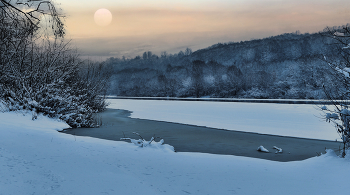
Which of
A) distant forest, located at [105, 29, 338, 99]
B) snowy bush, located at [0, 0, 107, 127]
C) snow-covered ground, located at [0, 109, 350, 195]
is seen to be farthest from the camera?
distant forest, located at [105, 29, 338, 99]

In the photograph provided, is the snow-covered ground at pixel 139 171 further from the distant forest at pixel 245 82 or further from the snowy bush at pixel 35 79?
the distant forest at pixel 245 82

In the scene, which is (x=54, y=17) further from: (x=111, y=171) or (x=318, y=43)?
(x=318, y=43)

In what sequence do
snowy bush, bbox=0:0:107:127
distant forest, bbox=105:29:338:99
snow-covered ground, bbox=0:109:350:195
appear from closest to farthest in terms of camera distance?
snow-covered ground, bbox=0:109:350:195 < snowy bush, bbox=0:0:107:127 < distant forest, bbox=105:29:338:99

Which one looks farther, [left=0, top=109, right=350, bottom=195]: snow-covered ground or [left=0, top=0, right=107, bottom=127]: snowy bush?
[left=0, top=0, right=107, bottom=127]: snowy bush

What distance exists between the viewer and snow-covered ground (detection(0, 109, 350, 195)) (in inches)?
165

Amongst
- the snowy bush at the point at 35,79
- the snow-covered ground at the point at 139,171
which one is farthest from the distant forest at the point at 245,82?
the snow-covered ground at the point at 139,171

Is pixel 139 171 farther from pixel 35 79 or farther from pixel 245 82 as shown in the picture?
pixel 245 82

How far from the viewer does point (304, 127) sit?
46.4ft

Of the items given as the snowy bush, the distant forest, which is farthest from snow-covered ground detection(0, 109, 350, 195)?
the distant forest

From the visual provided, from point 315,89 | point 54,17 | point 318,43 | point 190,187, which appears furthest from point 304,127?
point 318,43

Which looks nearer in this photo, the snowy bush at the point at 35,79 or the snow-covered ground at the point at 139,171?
the snow-covered ground at the point at 139,171

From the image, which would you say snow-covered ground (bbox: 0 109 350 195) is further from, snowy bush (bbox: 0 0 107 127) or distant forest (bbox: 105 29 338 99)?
distant forest (bbox: 105 29 338 99)

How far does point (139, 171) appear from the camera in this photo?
5.03m

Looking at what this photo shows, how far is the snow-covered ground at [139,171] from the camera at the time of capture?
4203mm
